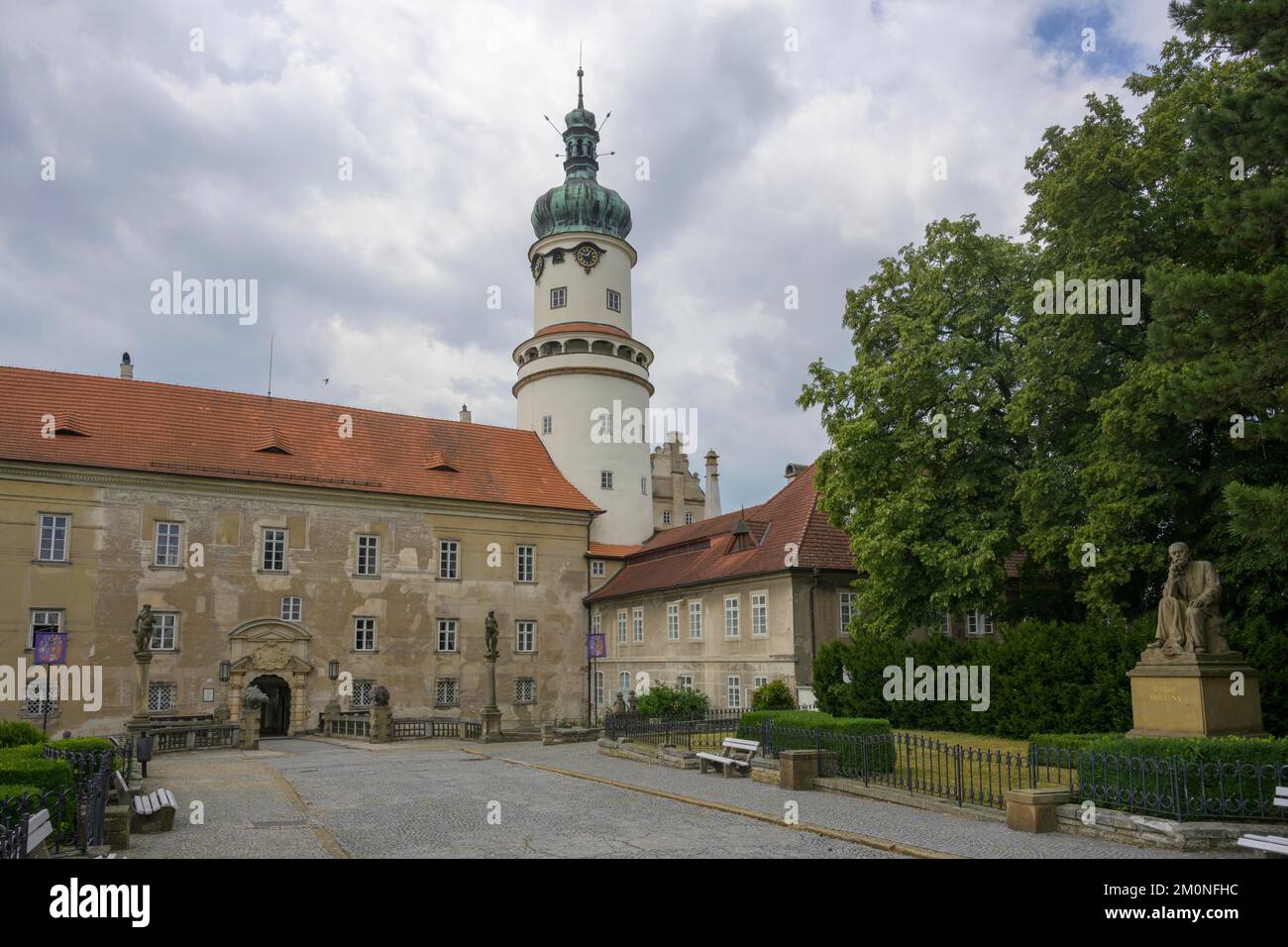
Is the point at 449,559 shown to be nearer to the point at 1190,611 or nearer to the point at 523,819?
the point at 523,819

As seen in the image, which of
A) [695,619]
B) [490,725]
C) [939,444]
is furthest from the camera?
[695,619]

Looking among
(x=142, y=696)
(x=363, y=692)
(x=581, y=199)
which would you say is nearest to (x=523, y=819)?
(x=142, y=696)

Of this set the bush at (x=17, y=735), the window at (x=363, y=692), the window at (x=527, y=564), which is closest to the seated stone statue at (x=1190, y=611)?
the bush at (x=17, y=735)

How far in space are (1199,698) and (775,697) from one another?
17.3 meters

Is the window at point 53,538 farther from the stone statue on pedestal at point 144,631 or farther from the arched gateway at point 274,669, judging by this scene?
the stone statue on pedestal at point 144,631

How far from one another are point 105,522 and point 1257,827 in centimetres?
3649

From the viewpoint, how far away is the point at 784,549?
109 feet

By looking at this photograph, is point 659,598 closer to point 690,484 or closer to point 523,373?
point 523,373

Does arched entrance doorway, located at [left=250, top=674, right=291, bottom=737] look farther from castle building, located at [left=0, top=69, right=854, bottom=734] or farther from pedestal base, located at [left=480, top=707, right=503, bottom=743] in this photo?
pedestal base, located at [left=480, top=707, right=503, bottom=743]

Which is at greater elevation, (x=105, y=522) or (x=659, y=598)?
(x=105, y=522)

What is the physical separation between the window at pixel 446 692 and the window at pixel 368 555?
539 cm

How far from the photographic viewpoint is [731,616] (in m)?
35.2

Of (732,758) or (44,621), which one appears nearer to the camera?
(732,758)
